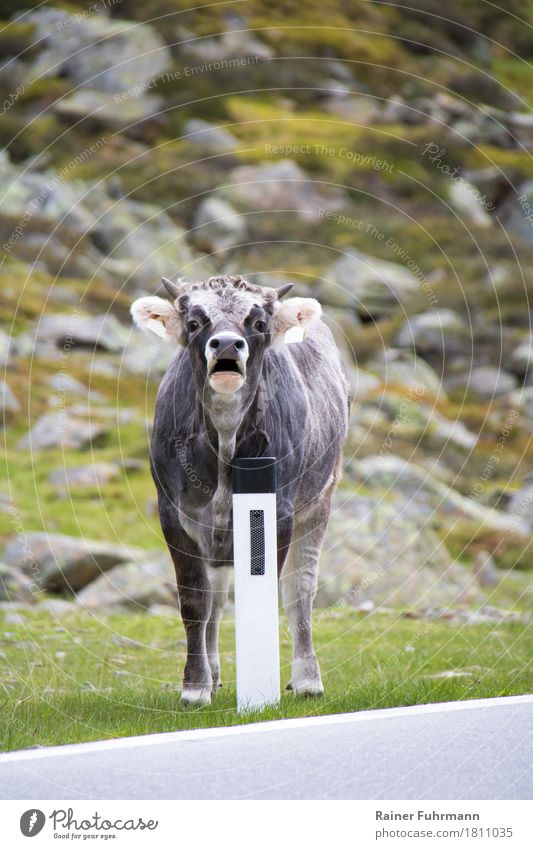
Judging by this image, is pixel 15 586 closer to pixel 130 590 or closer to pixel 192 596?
pixel 130 590

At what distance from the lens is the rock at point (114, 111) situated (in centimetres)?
6925

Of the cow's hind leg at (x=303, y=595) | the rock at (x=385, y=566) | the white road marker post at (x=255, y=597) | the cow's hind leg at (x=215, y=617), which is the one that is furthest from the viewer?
the rock at (x=385, y=566)

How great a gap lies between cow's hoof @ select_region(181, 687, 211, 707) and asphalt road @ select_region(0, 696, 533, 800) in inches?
54.0

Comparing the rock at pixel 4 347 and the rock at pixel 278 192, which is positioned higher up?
the rock at pixel 278 192

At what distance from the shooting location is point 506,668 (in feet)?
41.0

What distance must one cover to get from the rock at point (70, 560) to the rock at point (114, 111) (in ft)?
157

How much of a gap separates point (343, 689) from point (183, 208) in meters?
51.1

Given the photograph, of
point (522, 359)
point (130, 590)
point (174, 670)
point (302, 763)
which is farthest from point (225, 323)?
point (522, 359)

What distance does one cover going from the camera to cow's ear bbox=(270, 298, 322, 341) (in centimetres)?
1035

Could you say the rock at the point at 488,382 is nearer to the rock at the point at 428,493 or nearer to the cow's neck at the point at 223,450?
the rock at the point at 428,493

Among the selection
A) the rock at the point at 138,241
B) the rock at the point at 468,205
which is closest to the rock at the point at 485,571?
the rock at the point at 138,241

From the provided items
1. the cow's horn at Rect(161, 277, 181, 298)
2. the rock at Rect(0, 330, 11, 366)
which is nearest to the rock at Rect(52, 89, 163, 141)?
the rock at Rect(0, 330, 11, 366)

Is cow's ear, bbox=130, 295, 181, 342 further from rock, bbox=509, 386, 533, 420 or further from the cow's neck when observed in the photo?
rock, bbox=509, 386, 533, 420

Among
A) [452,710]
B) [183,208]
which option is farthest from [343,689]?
[183,208]
